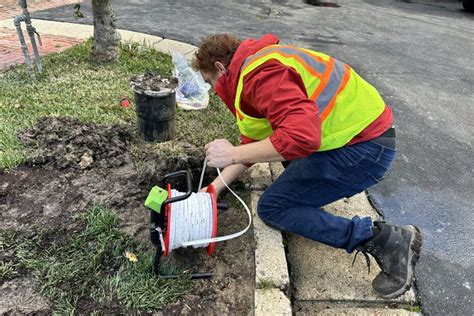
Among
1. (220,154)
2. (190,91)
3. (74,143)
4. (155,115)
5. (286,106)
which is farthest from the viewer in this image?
(190,91)

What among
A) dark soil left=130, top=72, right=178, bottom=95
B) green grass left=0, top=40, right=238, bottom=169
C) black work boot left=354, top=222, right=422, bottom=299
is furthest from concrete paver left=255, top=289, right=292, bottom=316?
dark soil left=130, top=72, right=178, bottom=95

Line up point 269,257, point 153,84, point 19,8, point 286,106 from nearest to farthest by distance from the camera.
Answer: point 286,106 → point 269,257 → point 153,84 → point 19,8

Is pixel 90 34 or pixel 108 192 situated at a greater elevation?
pixel 108 192

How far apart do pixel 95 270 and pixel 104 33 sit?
11.0 feet

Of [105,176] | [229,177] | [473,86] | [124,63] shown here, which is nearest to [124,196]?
[105,176]

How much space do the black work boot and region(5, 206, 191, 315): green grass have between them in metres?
1.05

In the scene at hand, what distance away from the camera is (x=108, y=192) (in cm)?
275

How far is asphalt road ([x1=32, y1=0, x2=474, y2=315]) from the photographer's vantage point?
2.82 m

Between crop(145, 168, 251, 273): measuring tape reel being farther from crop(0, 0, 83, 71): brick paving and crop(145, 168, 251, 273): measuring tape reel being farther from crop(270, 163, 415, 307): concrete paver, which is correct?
crop(0, 0, 83, 71): brick paving

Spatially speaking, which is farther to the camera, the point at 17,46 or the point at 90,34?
the point at 90,34

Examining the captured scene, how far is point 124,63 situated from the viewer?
16.4 feet

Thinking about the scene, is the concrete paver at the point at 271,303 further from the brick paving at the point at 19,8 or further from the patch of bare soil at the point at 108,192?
the brick paving at the point at 19,8

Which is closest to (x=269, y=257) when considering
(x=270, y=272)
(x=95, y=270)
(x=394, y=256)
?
(x=270, y=272)

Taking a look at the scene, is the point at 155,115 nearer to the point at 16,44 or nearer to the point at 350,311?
the point at 350,311
